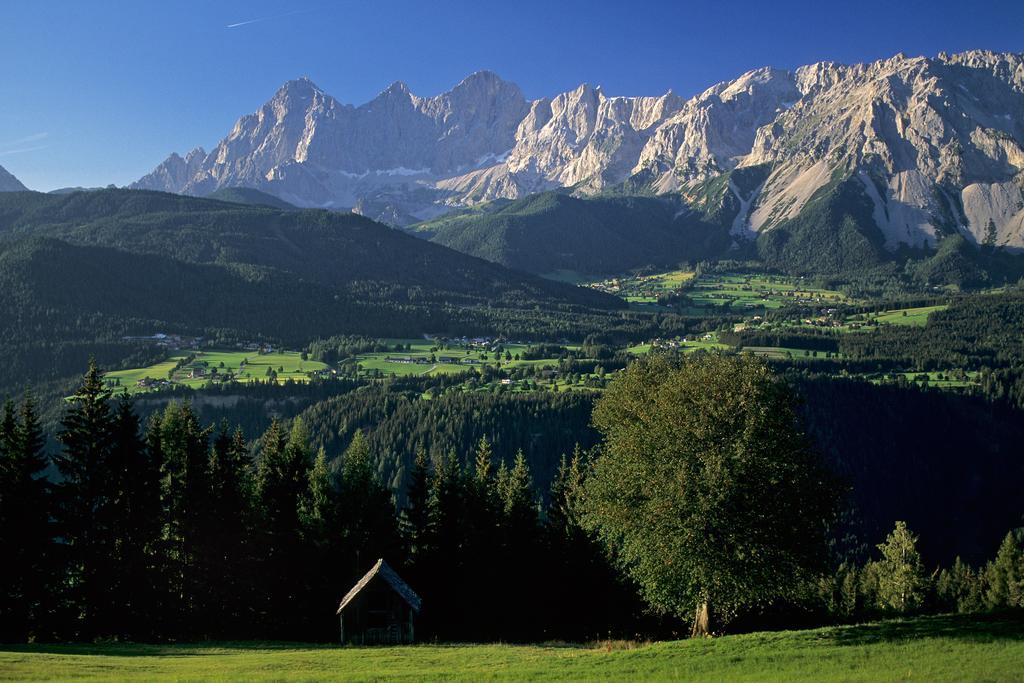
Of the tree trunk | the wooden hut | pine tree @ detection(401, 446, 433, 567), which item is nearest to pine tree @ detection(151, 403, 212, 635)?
the wooden hut

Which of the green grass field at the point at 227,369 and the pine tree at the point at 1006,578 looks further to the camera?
the green grass field at the point at 227,369

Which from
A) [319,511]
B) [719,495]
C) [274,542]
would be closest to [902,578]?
[719,495]

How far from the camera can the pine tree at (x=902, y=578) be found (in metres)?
74.9

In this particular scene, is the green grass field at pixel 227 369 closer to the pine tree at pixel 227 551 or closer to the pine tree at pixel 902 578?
the pine tree at pixel 227 551

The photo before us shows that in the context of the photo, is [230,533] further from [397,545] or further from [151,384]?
[151,384]

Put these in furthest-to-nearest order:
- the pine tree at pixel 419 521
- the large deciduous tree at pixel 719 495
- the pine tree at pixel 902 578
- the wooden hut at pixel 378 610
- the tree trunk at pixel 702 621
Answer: the pine tree at pixel 902 578, the pine tree at pixel 419 521, the wooden hut at pixel 378 610, the tree trunk at pixel 702 621, the large deciduous tree at pixel 719 495

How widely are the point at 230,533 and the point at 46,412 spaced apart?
12485cm

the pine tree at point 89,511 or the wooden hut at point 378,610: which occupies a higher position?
the pine tree at point 89,511

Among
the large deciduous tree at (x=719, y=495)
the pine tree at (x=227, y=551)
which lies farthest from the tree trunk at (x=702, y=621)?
the pine tree at (x=227, y=551)

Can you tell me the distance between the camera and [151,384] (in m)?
155

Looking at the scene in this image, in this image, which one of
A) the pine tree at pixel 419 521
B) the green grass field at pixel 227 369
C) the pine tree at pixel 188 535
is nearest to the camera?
the pine tree at pixel 188 535

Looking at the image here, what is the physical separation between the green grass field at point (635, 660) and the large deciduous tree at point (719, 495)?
4.57m

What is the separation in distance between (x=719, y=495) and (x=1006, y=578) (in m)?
61.4

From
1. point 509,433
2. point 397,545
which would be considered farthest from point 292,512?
point 509,433
